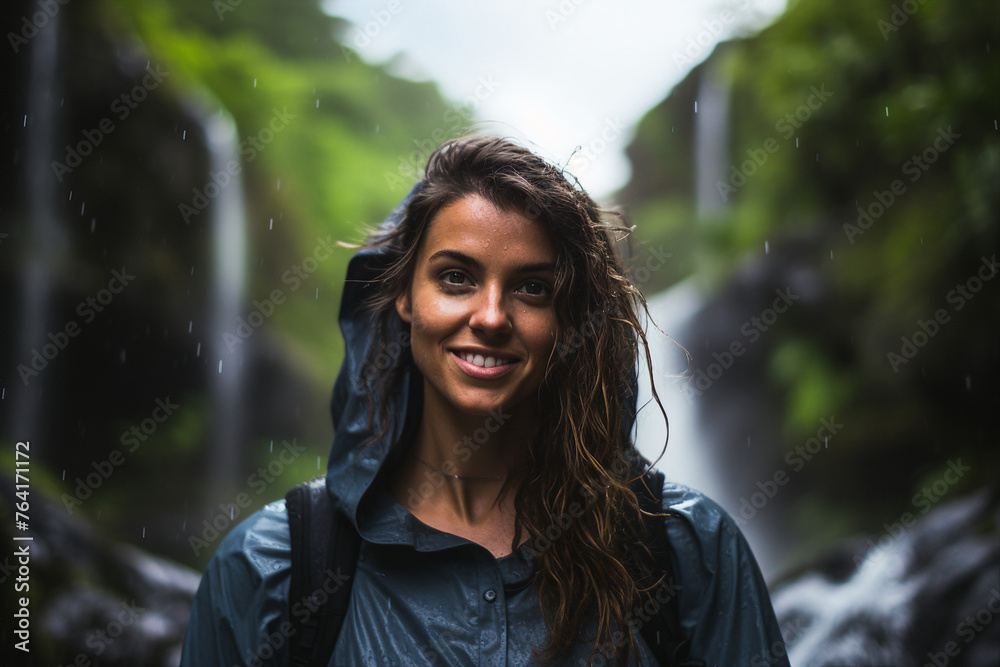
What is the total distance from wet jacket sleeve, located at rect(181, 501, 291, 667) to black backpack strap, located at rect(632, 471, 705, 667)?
841 millimetres

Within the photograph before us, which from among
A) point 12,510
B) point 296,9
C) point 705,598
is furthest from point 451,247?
point 296,9

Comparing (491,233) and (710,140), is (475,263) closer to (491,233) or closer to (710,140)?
(491,233)

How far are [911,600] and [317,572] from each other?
5584 mm

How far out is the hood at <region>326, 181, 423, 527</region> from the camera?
1.81 m

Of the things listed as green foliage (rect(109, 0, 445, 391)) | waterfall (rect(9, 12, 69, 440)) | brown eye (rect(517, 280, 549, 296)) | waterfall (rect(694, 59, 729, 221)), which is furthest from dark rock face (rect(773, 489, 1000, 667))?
waterfall (rect(9, 12, 69, 440))

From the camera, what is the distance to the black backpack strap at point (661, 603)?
5.53 feet

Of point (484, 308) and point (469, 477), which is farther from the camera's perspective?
point (469, 477)

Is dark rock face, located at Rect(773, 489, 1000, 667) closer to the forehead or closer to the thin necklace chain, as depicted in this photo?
the thin necklace chain

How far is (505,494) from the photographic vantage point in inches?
74.9

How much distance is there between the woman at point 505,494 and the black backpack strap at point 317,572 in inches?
1.3

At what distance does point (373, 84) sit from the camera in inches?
583

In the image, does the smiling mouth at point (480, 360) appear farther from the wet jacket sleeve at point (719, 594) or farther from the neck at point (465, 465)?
the wet jacket sleeve at point (719, 594)

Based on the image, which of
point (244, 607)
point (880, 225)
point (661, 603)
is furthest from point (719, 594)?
point (880, 225)

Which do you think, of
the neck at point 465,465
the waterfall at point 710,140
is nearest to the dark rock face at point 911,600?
the neck at point 465,465
